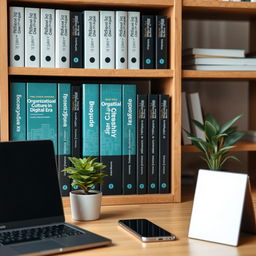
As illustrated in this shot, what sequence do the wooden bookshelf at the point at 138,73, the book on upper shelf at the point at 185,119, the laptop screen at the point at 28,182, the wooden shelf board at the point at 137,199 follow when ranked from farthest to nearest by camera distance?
the book on upper shelf at the point at 185,119, the wooden shelf board at the point at 137,199, the wooden bookshelf at the point at 138,73, the laptop screen at the point at 28,182

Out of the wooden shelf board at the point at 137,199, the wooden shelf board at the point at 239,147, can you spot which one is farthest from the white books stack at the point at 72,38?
the wooden shelf board at the point at 137,199

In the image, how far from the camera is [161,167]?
176cm

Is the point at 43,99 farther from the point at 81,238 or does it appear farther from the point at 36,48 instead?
the point at 81,238

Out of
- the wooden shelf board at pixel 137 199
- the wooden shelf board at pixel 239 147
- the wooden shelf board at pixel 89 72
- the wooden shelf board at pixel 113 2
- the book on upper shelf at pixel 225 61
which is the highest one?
the wooden shelf board at pixel 113 2

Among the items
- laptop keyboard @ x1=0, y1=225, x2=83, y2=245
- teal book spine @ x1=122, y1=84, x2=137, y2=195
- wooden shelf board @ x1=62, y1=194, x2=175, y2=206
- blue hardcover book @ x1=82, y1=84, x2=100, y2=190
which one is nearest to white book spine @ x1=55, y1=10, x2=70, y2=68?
blue hardcover book @ x1=82, y1=84, x2=100, y2=190

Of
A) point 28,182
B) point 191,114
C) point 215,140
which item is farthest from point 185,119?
point 28,182

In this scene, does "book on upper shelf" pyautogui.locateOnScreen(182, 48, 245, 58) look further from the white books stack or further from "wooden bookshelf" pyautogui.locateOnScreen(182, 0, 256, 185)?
the white books stack

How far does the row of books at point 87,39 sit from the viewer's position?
1648 mm

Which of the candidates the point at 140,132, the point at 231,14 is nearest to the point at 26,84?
the point at 140,132

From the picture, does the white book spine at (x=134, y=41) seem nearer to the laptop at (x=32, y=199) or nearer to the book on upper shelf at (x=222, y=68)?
the book on upper shelf at (x=222, y=68)

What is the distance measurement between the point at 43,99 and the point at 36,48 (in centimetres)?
16

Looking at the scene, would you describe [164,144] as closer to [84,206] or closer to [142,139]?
[142,139]

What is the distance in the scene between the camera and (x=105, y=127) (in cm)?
171

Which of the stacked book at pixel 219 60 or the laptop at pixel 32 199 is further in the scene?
the stacked book at pixel 219 60
